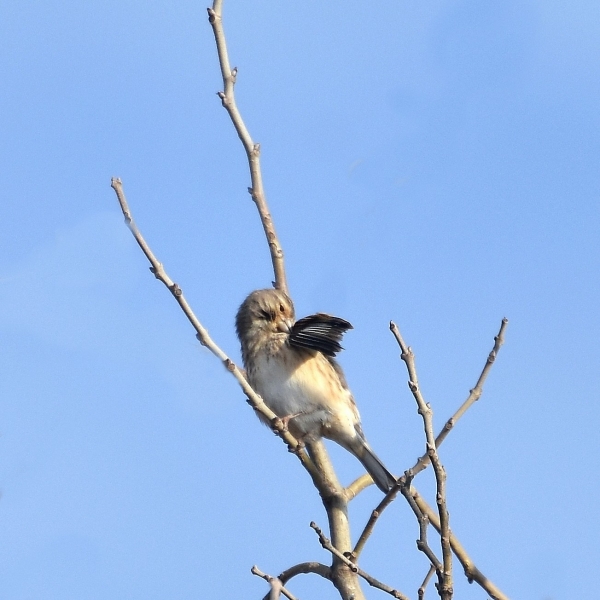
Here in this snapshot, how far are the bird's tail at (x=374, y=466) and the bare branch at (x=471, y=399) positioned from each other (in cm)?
197

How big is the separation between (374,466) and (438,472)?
9.59 feet

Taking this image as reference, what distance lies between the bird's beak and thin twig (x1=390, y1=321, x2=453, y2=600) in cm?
333

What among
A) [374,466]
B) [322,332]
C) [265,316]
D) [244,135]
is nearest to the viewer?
[244,135]

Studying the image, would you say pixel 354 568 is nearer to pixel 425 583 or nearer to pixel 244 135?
pixel 425 583

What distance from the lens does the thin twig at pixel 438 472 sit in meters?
4.25

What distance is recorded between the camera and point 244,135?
5973mm

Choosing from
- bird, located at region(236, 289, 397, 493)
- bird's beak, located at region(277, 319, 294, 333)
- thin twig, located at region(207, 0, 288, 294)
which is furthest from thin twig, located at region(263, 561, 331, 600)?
bird's beak, located at region(277, 319, 294, 333)

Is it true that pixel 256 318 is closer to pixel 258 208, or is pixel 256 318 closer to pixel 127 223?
pixel 258 208

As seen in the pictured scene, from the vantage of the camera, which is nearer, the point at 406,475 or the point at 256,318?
the point at 406,475

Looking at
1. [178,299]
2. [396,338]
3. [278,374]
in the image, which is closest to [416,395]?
[396,338]

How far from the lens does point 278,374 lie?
7.43 metres

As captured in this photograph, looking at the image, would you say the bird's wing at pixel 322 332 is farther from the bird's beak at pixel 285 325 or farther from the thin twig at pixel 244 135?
the bird's beak at pixel 285 325

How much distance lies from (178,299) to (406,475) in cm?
133

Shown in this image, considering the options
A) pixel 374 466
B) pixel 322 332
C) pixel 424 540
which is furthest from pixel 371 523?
pixel 374 466
